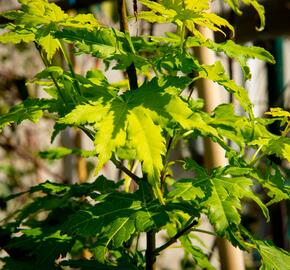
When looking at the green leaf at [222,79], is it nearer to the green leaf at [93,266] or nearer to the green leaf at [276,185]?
the green leaf at [276,185]

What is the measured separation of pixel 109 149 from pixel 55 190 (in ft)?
1.06

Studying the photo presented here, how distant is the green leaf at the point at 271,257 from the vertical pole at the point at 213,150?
0.80ft

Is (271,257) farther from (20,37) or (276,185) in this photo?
(20,37)

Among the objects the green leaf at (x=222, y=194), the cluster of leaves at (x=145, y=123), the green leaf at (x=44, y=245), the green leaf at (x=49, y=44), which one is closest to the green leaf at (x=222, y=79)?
the cluster of leaves at (x=145, y=123)

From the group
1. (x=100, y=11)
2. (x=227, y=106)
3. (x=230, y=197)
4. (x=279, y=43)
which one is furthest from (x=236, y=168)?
(x=100, y=11)

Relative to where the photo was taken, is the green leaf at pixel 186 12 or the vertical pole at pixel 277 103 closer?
the green leaf at pixel 186 12

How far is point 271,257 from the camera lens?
75 centimetres

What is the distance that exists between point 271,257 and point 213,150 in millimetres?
352

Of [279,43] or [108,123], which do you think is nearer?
[108,123]

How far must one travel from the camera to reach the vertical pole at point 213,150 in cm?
103

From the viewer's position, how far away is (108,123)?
0.63m

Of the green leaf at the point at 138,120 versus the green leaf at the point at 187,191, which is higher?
the green leaf at the point at 138,120

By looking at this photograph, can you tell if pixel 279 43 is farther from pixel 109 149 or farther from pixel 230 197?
pixel 109 149

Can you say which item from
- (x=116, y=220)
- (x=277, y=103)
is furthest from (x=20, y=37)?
(x=277, y=103)
